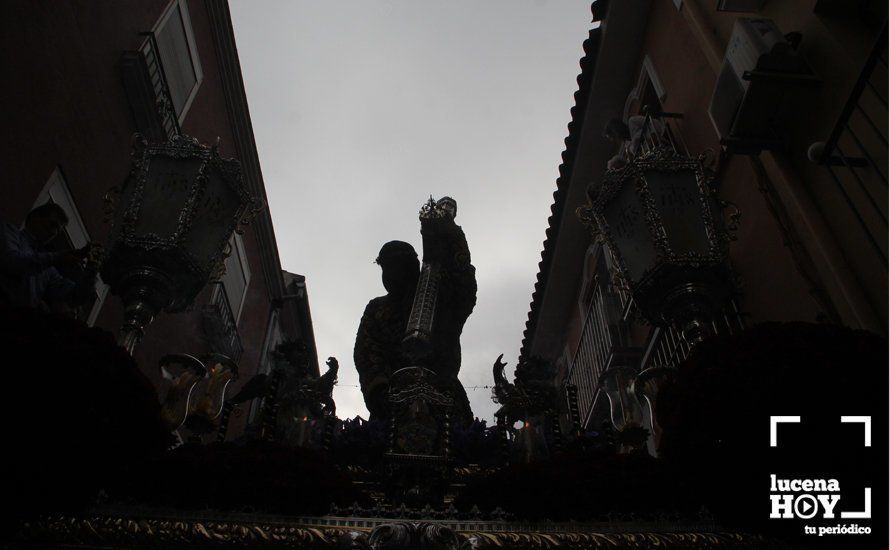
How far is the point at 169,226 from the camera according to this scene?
3.87 metres

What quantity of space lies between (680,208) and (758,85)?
2.34m

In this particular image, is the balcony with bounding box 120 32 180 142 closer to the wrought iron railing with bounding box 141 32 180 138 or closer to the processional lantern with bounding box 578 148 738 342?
the wrought iron railing with bounding box 141 32 180 138

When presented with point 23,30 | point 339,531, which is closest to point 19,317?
point 339,531

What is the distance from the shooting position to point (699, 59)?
27.5 feet

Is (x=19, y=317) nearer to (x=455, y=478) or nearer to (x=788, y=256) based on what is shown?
(x=455, y=478)

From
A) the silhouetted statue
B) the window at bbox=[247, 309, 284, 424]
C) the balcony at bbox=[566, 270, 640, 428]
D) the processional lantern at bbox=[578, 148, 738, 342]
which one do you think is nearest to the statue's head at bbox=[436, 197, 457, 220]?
the silhouetted statue

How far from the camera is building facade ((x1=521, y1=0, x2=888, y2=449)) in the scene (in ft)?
15.4

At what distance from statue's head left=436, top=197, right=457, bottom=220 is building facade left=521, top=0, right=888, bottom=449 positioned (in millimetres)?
1359

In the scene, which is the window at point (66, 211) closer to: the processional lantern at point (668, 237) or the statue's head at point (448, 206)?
the statue's head at point (448, 206)

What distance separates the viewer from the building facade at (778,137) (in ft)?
15.4

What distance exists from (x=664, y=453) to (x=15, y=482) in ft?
8.90

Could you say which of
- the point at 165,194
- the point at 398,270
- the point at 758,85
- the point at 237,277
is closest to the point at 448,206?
the point at 398,270

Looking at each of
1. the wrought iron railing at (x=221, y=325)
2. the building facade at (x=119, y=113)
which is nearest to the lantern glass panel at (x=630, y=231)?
the building facade at (x=119, y=113)

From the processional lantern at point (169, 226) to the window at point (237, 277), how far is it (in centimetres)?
869
